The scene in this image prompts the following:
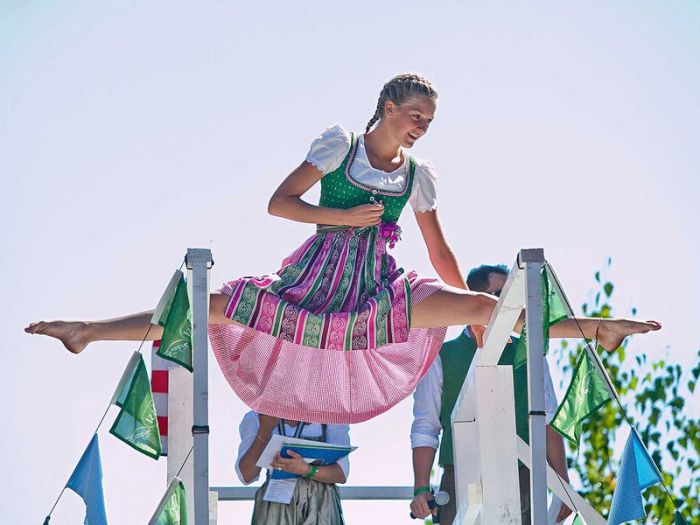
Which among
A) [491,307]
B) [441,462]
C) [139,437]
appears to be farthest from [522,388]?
[139,437]

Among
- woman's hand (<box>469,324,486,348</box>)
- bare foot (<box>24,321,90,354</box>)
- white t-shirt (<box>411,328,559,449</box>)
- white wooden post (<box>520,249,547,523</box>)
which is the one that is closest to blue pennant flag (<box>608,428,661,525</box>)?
white wooden post (<box>520,249,547,523</box>)

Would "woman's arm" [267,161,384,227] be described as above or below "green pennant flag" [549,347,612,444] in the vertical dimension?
above

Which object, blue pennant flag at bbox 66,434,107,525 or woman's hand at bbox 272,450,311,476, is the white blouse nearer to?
woman's hand at bbox 272,450,311,476

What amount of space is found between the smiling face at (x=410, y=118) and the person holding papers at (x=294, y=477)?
114 centimetres

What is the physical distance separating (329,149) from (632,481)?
164 cm

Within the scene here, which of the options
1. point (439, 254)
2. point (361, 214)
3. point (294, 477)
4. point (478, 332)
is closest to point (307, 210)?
point (361, 214)

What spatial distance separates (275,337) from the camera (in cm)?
568

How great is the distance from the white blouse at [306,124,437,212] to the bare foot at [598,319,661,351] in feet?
3.01

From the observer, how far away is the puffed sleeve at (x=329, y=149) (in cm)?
561

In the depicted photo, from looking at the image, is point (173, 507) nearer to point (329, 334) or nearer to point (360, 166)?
point (329, 334)

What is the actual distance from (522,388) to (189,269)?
1.98 metres

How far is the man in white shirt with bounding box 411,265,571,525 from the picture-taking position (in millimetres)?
6043

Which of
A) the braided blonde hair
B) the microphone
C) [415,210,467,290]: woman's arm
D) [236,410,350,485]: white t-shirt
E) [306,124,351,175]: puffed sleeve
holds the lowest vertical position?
the microphone

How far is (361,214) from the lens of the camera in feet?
17.9
